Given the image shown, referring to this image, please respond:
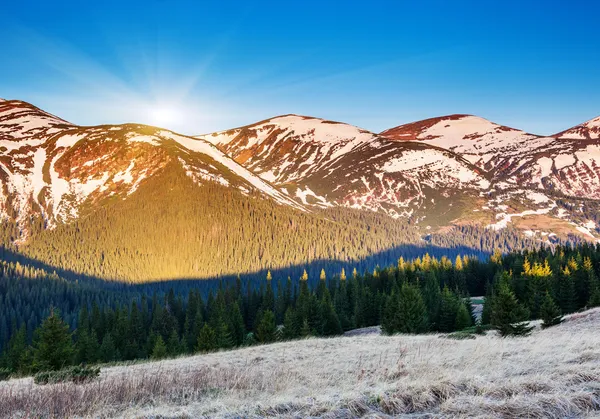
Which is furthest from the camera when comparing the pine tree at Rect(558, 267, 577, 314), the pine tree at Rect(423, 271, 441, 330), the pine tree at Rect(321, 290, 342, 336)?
the pine tree at Rect(321, 290, 342, 336)

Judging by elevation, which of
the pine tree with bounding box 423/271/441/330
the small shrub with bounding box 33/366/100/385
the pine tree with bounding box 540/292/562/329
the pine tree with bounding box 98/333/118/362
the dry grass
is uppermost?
the dry grass

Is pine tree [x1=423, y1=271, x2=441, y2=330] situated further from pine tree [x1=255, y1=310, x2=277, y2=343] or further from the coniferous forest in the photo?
pine tree [x1=255, y1=310, x2=277, y2=343]

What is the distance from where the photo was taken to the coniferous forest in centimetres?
4472

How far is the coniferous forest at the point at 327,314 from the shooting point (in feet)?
147

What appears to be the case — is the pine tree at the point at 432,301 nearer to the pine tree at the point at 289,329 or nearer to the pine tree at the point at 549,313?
the pine tree at the point at 549,313

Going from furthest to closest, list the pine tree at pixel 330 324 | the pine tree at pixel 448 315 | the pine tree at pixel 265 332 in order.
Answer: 1. the pine tree at pixel 330 324
2. the pine tree at pixel 448 315
3. the pine tree at pixel 265 332

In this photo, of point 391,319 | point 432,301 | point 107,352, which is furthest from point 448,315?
point 107,352

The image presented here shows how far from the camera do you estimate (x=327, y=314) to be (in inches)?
2835

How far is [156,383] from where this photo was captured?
42.2 feet

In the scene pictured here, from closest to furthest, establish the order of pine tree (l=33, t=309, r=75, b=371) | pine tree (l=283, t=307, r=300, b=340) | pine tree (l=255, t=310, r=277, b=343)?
pine tree (l=33, t=309, r=75, b=371)
pine tree (l=255, t=310, r=277, b=343)
pine tree (l=283, t=307, r=300, b=340)

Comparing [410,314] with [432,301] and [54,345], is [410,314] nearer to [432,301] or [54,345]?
[432,301]

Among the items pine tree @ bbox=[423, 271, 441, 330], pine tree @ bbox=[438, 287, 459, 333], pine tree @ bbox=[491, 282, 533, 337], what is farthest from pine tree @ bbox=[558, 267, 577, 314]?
pine tree @ bbox=[491, 282, 533, 337]

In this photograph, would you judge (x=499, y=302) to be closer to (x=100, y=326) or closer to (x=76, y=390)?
(x=76, y=390)

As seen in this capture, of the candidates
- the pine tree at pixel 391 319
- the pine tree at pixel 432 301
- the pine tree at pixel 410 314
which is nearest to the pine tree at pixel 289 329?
the pine tree at pixel 391 319
